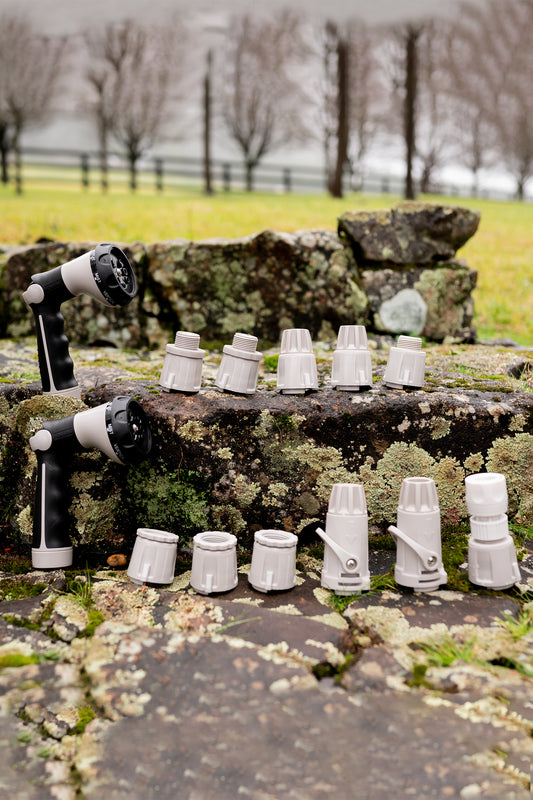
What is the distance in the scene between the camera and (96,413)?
2.38 m

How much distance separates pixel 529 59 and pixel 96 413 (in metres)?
28.2

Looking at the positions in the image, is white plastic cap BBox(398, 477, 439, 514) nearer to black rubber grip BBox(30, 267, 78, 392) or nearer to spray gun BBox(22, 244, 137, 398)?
spray gun BBox(22, 244, 137, 398)

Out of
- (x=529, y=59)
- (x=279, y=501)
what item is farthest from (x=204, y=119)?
(x=279, y=501)

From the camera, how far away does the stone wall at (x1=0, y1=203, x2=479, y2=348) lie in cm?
396

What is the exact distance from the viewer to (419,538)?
7.61ft

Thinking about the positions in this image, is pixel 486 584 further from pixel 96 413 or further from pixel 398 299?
pixel 398 299

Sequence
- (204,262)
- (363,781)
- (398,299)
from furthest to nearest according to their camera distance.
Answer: (398,299), (204,262), (363,781)

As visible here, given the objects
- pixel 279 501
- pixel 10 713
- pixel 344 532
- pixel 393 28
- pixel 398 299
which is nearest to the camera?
pixel 10 713

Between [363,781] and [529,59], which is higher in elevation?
[529,59]

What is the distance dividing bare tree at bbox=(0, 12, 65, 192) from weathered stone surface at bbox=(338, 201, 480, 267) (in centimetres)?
1763

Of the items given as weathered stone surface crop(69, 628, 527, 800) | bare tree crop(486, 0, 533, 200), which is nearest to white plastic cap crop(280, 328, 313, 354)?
weathered stone surface crop(69, 628, 527, 800)

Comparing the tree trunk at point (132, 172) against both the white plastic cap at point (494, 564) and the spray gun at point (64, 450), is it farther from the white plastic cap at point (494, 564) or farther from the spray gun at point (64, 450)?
the white plastic cap at point (494, 564)

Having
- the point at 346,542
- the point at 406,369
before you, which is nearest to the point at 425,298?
the point at 406,369

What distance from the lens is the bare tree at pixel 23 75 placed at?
19.4 meters
